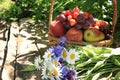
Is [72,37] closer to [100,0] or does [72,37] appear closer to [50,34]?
[50,34]

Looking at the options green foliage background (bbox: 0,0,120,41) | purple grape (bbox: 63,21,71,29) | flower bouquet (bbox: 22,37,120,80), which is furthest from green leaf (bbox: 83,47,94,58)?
green foliage background (bbox: 0,0,120,41)

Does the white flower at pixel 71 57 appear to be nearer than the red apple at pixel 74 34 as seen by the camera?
Yes

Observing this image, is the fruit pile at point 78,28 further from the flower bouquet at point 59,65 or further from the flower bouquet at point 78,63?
the flower bouquet at point 59,65

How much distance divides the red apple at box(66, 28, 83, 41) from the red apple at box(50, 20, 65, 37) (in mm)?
65

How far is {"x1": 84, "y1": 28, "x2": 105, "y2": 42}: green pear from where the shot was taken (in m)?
2.49

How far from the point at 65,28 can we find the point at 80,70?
0.40 meters

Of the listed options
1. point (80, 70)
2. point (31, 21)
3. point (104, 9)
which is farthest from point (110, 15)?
point (80, 70)

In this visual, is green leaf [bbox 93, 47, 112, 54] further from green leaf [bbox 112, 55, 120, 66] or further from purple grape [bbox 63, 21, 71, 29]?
purple grape [bbox 63, 21, 71, 29]

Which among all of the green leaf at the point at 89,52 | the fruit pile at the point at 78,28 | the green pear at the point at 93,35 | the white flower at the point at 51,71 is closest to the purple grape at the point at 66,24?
the fruit pile at the point at 78,28

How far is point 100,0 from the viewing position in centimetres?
328

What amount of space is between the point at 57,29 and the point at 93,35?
0.24m

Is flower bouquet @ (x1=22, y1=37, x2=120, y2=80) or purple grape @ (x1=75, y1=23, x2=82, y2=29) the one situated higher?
purple grape @ (x1=75, y1=23, x2=82, y2=29)

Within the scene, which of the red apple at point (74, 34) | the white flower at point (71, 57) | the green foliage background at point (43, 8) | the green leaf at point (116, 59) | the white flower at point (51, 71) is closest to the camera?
the white flower at point (51, 71)

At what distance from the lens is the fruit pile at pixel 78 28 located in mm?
2490
